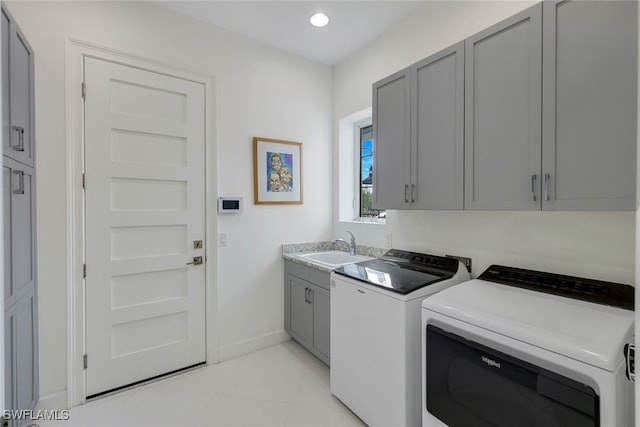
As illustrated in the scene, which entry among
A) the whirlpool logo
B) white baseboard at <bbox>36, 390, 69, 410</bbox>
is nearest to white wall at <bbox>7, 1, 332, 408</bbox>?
white baseboard at <bbox>36, 390, 69, 410</bbox>

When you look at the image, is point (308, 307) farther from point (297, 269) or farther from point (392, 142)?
point (392, 142)

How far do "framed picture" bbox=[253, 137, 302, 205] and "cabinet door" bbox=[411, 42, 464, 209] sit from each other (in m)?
1.30

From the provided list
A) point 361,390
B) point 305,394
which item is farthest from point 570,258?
point 305,394

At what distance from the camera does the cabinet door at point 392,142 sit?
2078mm

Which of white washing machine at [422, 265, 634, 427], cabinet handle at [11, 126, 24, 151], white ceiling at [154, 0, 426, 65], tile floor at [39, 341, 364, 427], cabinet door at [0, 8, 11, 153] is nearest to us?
white washing machine at [422, 265, 634, 427]

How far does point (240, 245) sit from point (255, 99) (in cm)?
130

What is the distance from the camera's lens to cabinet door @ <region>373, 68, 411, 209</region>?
208 cm

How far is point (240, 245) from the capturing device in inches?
109

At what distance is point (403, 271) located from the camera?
2.07 meters

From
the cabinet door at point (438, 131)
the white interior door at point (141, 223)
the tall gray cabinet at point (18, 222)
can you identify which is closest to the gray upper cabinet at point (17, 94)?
the tall gray cabinet at point (18, 222)

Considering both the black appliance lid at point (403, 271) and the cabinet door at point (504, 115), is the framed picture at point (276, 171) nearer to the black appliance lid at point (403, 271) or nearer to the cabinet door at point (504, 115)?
the black appliance lid at point (403, 271)

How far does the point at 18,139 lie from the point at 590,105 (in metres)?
2.71

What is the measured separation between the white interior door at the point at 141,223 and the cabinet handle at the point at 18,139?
43cm

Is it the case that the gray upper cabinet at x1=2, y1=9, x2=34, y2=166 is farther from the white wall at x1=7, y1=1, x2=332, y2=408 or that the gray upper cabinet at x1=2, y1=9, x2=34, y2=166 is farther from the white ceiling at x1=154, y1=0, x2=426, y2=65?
the white ceiling at x1=154, y1=0, x2=426, y2=65
